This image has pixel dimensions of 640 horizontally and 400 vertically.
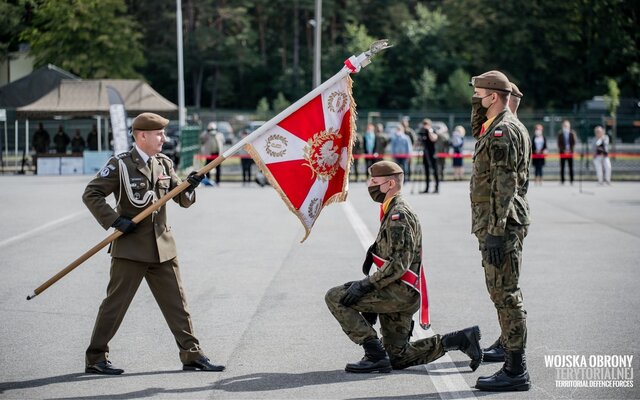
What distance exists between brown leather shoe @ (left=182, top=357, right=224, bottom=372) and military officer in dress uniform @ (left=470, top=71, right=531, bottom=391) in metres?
1.83

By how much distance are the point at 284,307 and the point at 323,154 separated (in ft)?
8.10

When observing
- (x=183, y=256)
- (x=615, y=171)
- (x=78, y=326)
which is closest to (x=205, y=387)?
(x=78, y=326)

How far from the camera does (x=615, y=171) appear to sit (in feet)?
120

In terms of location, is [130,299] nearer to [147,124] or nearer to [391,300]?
[147,124]

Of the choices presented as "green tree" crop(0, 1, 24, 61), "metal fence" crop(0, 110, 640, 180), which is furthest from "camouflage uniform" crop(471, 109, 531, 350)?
"metal fence" crop(0, 110, 640, 180)

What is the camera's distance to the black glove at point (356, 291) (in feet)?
22.4

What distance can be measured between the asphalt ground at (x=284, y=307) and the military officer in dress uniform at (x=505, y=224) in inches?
9.5

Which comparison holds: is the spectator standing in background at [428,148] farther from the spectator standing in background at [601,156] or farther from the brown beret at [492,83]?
the brown beret at [492,83]

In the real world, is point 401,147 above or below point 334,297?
above

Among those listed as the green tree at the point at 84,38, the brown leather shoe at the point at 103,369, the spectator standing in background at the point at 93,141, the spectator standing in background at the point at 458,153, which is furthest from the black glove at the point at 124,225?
the spectator standing in background at the point at 93,141

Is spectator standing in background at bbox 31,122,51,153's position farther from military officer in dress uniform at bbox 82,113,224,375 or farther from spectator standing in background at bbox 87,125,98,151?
military officer in dress uniform at bbox 82,113,224,375

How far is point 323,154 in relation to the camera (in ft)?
24.8

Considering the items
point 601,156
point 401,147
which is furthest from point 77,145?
point 601,156

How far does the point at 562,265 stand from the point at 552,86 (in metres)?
69.4
